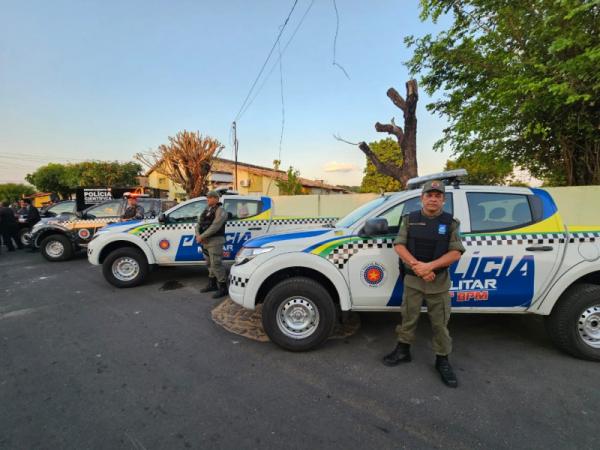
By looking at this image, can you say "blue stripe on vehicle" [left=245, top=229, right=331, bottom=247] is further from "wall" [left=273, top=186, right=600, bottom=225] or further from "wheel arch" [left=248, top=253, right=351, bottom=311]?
"wall" [left=273, top=186, right=600, bottom=225]

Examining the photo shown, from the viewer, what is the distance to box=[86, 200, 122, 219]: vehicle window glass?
23.5 ft

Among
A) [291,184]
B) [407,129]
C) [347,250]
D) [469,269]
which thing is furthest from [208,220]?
[291,184]

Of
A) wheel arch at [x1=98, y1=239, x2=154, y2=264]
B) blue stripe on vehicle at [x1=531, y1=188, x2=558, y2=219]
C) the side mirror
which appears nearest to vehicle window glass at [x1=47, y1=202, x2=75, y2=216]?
wheel arch at [x1=98, y1=239, x2=154, y2=264]

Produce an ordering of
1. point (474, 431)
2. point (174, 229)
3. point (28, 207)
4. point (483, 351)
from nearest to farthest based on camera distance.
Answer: point (474, 431) → point (483, 351) → point (174, 229) → point (28, 207)

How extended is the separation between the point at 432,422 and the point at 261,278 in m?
1.80

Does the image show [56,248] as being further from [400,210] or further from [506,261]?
[506,261]

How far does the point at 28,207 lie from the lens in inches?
373

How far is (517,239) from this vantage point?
2.50m

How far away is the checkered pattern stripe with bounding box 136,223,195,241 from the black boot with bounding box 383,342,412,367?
395 centimetres

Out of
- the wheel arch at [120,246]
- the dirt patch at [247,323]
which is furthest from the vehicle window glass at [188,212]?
the dirt patch at [247,323]

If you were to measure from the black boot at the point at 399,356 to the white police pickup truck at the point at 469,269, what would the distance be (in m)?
0.40

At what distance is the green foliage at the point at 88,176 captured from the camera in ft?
95.4

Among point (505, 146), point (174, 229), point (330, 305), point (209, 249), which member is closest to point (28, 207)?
point (174, 229)

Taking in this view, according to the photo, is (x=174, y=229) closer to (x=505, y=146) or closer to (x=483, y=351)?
(x=483, y=351)
